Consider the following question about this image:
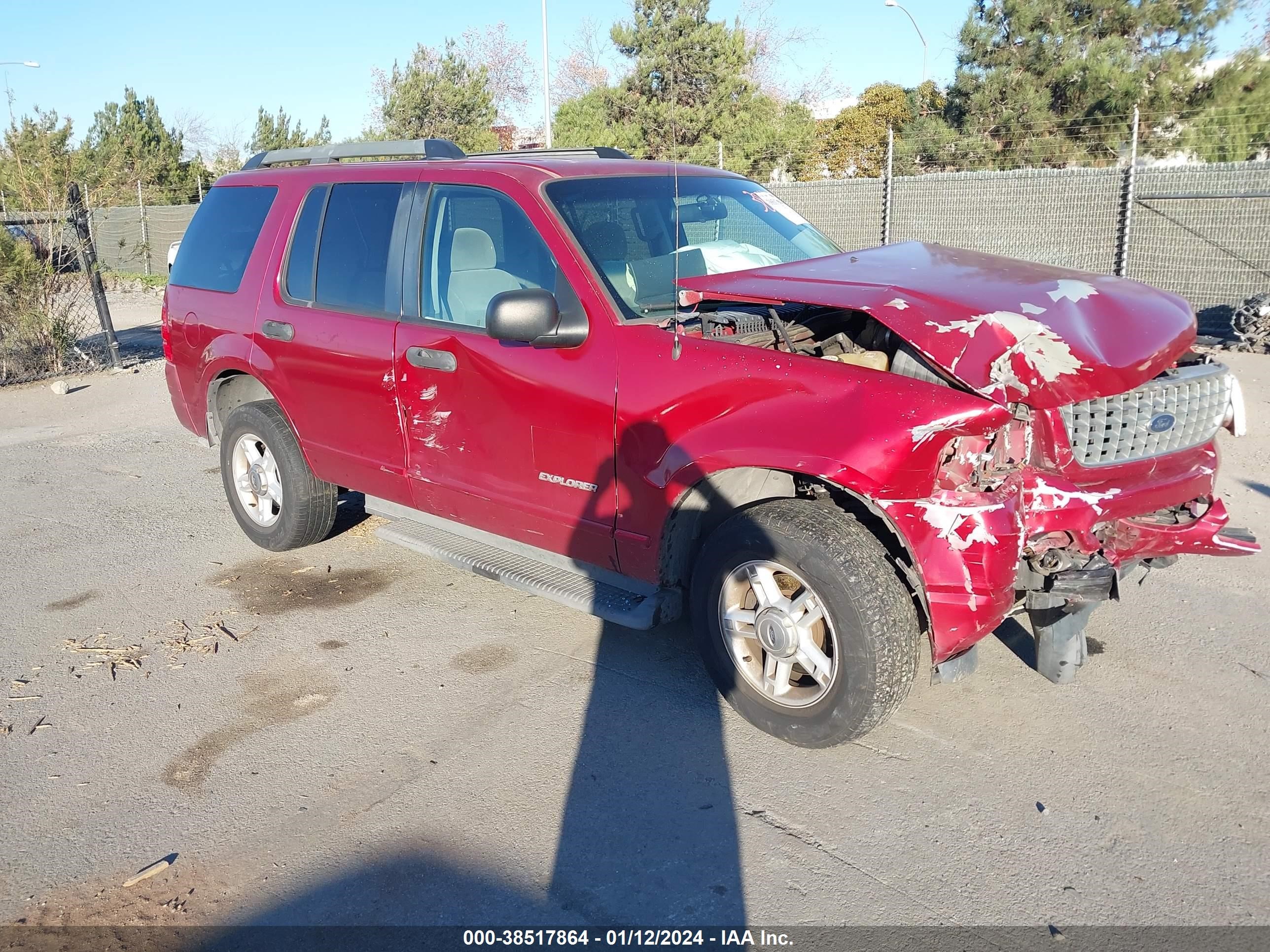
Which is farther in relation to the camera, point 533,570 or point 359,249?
point 359,249

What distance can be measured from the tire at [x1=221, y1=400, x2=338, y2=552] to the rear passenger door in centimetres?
14

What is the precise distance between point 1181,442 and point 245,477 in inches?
187

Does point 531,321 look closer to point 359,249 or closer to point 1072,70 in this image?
point 359,249

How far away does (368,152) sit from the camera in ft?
17.2

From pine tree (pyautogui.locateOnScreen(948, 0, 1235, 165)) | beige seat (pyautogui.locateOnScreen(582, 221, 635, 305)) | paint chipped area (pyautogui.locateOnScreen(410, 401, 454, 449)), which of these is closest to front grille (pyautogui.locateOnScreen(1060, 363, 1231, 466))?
beige seat (pyautogui.locateOnScreen(582, 221, 635, 305))

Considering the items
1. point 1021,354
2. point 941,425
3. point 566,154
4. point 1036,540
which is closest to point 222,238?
point 566,154

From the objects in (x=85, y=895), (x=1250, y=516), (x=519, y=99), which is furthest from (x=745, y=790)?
(x=519, y=99)

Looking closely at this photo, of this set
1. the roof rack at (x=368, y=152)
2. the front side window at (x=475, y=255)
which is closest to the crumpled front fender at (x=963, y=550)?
the front side window at (x=475, y=255)

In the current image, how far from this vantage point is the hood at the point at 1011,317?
322cm

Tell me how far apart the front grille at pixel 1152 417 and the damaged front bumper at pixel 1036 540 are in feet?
0.41

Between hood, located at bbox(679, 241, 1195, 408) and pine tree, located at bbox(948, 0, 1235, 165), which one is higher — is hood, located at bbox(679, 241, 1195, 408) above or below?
below

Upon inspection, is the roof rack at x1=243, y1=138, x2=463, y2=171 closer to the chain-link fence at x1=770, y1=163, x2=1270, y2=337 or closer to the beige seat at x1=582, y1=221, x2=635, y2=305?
the beige seat at x1=582, y1=221, x2=635, y2=305

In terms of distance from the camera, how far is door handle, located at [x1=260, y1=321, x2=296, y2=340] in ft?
16.8

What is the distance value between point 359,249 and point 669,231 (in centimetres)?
153
